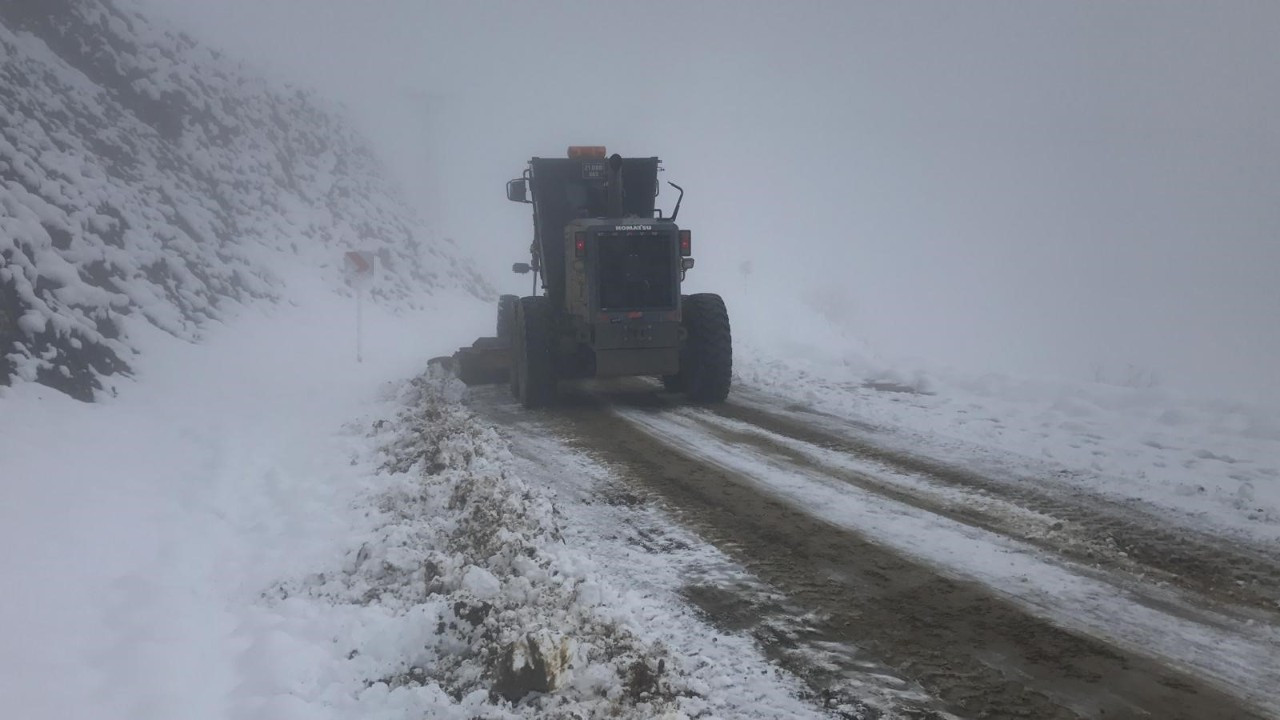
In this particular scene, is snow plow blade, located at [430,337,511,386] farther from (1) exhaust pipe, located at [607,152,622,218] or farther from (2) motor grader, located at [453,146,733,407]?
(1) exhaust pipe, located at [607,152,622,218]

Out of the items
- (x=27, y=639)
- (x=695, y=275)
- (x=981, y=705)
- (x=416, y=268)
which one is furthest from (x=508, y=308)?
(x=695, y=275)

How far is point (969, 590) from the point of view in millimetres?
3834

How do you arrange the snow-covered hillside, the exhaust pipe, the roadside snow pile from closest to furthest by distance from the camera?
the roadside snow pile, the snow-covered hillside, the exhaust pipe

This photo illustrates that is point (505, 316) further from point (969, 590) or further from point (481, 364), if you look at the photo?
point (969, 590)

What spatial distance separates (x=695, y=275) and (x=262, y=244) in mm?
47368

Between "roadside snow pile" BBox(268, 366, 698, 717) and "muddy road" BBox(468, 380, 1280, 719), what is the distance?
2.06ft

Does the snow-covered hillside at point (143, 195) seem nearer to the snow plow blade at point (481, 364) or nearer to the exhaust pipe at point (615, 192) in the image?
the snow plow blade at point (481, 364)

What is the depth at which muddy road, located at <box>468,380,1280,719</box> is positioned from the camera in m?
2.89

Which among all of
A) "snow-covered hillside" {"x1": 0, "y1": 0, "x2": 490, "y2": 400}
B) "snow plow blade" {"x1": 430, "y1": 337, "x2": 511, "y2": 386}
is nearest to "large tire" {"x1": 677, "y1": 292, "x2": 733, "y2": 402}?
"snow plow blade" {"x1": 430, "y1": 337, "x2": 511, "y2": 386}

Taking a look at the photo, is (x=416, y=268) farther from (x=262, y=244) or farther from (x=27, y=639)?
(x=27, y=639)

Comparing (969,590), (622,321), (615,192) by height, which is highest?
(615,192)

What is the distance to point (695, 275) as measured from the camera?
2510 inches

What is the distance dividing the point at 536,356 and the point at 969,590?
671 cm

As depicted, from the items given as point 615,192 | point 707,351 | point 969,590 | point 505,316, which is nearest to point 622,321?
point 707,351
